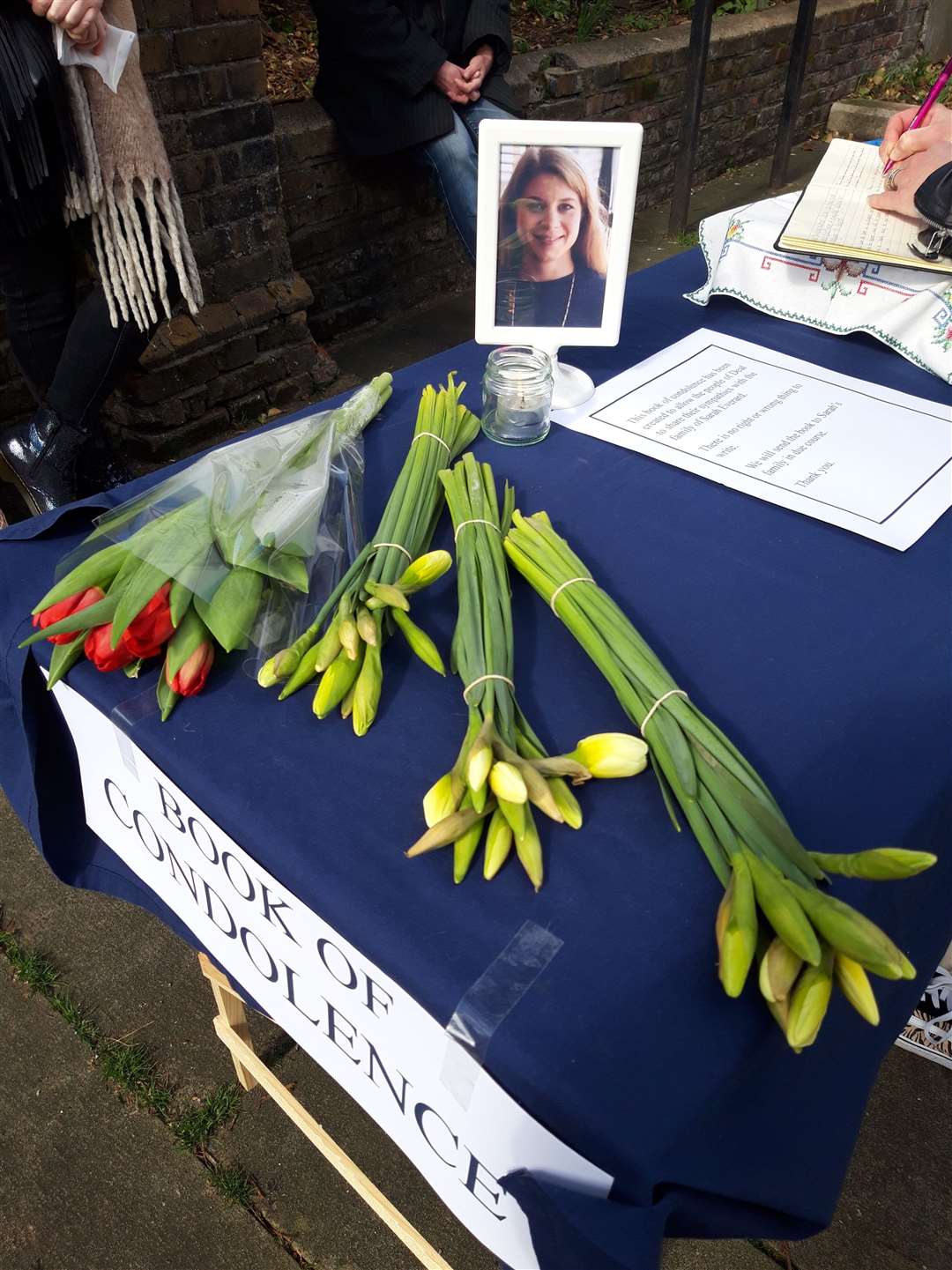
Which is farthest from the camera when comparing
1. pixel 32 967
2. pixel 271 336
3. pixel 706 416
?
pixel 271 336

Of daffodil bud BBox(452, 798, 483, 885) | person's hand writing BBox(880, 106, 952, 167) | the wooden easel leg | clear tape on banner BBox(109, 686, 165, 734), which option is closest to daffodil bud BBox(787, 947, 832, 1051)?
daffodil bud BBox(452, 798, 483, 885)

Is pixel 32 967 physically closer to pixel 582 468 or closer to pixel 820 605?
pixel 582 468

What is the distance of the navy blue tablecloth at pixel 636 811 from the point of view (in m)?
0.71

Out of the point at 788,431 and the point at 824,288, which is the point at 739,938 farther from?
the point at 824,288

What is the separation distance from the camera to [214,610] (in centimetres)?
97

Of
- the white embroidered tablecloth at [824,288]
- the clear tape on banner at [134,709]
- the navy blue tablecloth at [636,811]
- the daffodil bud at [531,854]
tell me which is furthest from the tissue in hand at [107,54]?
the daffodil bud at [531,854]

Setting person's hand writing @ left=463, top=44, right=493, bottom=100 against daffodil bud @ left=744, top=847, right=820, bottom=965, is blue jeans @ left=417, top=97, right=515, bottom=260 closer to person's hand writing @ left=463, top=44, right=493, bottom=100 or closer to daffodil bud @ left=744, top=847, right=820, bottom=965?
person's hand writing @ left=463, top=44, right=493, bottom=100

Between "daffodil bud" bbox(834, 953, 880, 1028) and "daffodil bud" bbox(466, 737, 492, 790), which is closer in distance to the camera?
"daffodil bud" bbox(834, 953, 880, 1028)

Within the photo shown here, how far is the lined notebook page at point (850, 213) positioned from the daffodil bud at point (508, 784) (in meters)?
1.30

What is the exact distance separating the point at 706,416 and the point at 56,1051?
1.57 meters

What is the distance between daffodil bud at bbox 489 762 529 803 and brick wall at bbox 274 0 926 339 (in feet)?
10.2

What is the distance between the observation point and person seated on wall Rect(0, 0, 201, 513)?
5.42 feet

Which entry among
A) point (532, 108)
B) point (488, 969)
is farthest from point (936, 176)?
point (532, 108)

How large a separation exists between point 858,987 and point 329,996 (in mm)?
522
